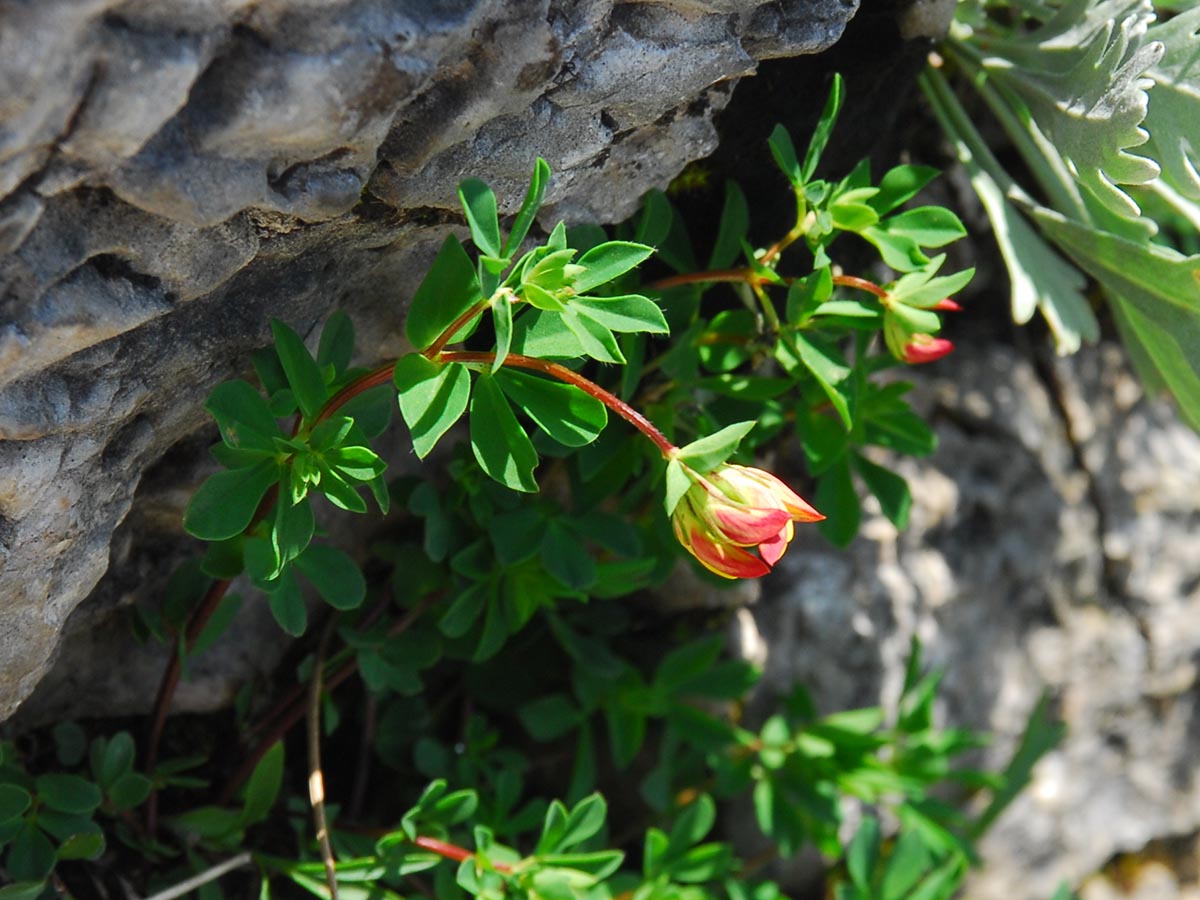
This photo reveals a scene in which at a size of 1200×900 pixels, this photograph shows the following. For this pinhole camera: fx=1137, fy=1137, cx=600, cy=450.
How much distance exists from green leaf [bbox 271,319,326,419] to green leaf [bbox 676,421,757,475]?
1.57 ft

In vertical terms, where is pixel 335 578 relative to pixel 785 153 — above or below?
below

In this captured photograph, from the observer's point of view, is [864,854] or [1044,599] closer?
[864,854]

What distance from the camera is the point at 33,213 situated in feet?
3.88

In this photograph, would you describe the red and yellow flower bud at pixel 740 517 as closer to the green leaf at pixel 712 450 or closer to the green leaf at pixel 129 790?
the green leaf at pixel 712 450

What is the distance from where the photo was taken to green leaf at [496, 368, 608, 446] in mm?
1443

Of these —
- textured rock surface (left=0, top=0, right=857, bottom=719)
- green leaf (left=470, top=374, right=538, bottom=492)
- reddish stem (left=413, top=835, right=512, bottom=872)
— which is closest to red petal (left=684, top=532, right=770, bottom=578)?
green leaf (left=470, top=374, right=538, bottom=492)

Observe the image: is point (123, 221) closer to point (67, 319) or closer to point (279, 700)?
point (67, 319)

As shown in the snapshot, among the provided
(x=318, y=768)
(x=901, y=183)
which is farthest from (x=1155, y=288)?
(x=318, y=768)

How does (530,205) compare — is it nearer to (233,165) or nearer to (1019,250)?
(233,165)

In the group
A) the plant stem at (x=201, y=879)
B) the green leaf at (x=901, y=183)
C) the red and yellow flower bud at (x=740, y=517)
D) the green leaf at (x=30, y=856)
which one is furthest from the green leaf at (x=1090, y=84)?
the green leaf at (x=30, y=856)

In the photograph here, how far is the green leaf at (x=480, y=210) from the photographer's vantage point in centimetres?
135

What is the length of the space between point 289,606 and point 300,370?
0.39m

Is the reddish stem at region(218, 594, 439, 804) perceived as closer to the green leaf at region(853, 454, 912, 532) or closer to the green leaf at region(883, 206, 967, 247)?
the green leaf at region(853, 454, 912, 532)

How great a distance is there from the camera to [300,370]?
4.81 ft
